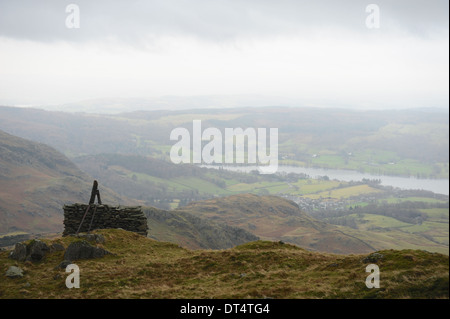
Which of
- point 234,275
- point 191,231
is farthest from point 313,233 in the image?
point 234,275

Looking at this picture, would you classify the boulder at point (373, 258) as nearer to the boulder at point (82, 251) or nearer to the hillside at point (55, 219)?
the boulder at point (82, 251)

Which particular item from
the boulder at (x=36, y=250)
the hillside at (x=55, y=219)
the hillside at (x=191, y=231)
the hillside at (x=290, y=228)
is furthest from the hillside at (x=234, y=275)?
the hillside at (x=290, y=228)

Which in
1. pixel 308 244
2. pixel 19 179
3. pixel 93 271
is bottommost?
pixel 308 244

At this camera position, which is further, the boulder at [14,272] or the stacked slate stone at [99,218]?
the stacked slate stone at [99,218]

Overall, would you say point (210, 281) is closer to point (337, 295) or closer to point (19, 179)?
point (337, 295)

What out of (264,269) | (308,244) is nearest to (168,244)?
(264,269)

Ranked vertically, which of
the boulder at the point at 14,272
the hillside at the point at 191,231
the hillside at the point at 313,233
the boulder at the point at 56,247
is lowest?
the hillside at the point at 313,233
